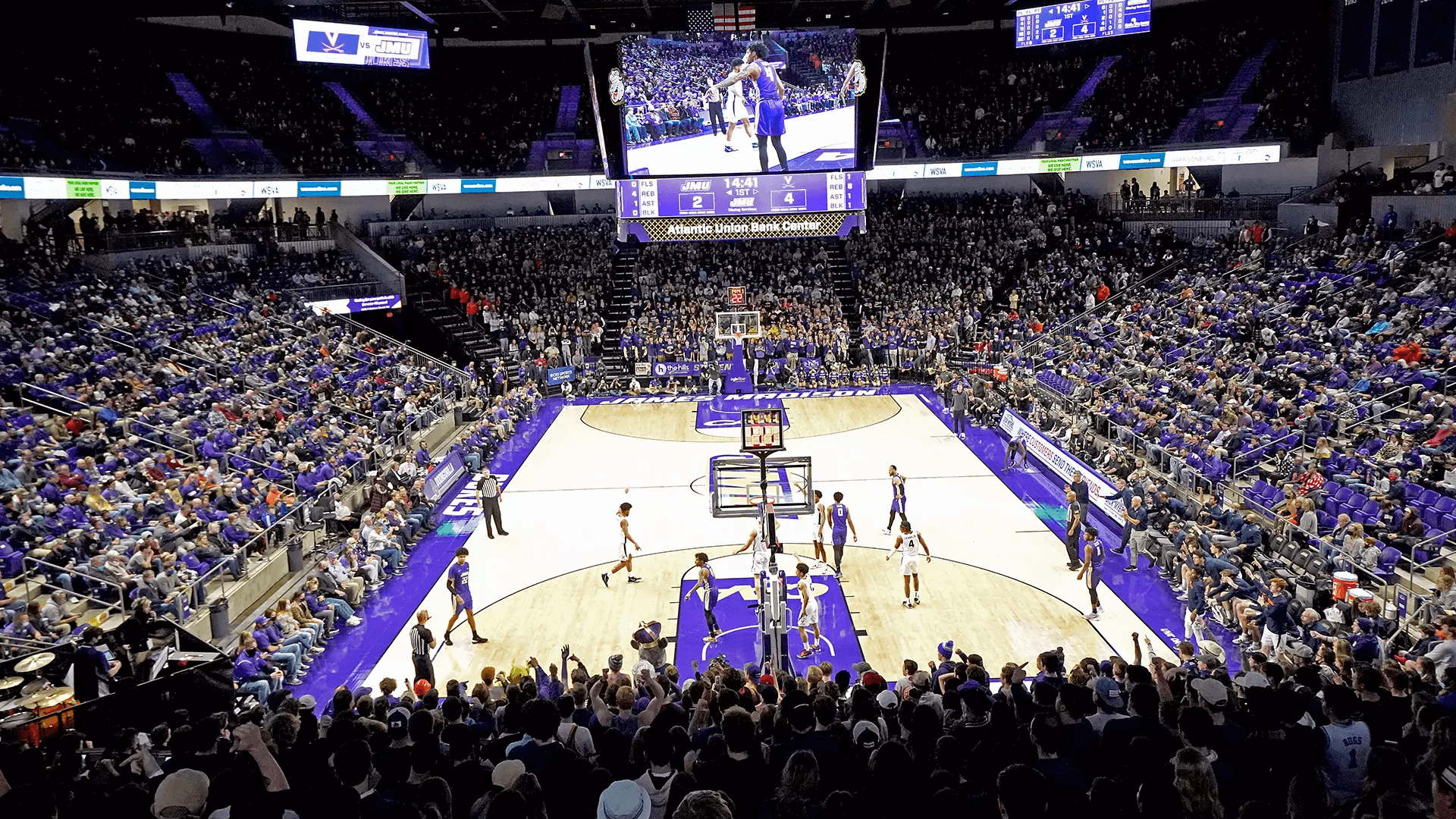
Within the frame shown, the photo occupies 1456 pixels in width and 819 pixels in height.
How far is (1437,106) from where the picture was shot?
3088 centimetres

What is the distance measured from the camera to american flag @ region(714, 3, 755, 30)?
108 feet

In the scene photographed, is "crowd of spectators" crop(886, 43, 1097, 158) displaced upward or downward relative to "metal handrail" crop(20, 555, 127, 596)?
upward

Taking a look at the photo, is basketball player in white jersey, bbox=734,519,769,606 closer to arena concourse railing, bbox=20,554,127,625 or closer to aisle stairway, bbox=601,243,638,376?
arena concourse railing, bbox=20,554,127,625

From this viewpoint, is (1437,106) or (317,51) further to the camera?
(317,51)

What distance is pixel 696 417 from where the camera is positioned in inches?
1240

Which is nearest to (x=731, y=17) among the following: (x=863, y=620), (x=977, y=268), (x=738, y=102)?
(x=738, y=102)

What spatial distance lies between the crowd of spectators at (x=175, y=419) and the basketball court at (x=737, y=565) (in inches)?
101

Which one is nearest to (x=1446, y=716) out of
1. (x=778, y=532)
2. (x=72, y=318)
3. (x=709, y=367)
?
(x=778, y=532)

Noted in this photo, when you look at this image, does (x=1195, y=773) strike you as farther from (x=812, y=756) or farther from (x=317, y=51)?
(x=317, y=51)

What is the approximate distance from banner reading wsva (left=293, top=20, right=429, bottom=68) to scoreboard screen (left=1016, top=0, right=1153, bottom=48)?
21.6m

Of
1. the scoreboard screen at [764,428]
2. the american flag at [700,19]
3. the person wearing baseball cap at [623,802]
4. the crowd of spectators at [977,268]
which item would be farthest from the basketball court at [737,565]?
the american flag at [700,19]

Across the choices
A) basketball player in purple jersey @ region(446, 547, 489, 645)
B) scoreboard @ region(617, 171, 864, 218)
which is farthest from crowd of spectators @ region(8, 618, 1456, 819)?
scoreboard @ region(617, 171, 864, 218)

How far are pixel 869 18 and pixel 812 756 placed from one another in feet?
135

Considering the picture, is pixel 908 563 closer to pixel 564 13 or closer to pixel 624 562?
pixel 624 562
